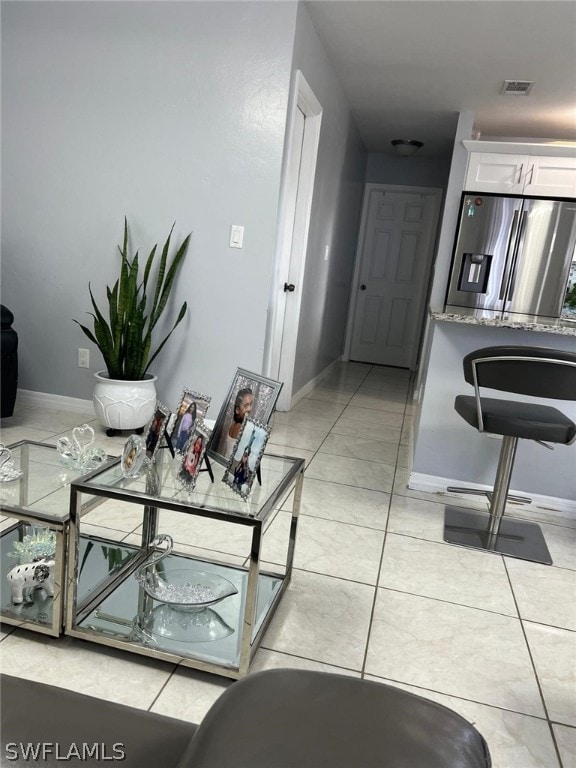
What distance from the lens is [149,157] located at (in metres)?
3.58

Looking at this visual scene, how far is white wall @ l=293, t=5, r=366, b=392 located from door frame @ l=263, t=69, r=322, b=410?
15cm

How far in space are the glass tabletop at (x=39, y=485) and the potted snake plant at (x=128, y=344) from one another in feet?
4.68

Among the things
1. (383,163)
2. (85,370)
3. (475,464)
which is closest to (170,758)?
(475,464)

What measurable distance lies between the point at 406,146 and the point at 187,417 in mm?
5420

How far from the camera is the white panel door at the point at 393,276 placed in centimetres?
709

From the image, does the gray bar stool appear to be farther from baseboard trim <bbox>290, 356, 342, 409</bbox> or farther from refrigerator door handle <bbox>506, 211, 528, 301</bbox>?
refrigerator door handle <bbox>506, 211, 528, 301</bbox>

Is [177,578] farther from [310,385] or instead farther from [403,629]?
[310,385]

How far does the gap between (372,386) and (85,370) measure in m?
2.99

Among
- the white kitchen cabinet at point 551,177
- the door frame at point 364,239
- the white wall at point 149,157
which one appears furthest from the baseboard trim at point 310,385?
the white kitchen cabinet at point 551,177

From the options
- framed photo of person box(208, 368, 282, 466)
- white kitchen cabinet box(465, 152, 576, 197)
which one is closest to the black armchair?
framed photo of person box(208, 368, 282, 466)

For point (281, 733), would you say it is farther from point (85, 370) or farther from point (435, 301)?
point (435, 301)

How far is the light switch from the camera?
3518mm

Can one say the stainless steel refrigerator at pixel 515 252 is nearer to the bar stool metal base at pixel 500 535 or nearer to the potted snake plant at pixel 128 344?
the bar stool metal base at pixel 500 535

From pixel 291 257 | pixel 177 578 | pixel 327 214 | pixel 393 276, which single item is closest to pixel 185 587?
pixel 177 578
